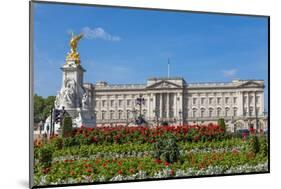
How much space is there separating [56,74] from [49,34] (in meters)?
0.52

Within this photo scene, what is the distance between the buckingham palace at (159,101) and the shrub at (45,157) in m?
0.37

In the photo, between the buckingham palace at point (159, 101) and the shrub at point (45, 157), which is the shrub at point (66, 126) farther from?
the shrub at point (45, 157)

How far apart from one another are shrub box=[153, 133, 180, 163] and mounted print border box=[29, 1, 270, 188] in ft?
0.05

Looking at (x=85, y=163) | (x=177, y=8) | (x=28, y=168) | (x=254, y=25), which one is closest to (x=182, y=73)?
(x=177, y=8)

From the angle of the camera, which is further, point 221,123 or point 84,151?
point 221,123

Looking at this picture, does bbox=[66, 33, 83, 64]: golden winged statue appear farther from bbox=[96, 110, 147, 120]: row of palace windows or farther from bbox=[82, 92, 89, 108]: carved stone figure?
bbox=[96, 110, 147, 120]: row of palace windows

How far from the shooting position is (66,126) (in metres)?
6.85

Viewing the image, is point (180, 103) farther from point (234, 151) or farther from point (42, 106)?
point (42, 106)

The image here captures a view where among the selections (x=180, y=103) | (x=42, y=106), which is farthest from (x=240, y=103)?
(x=42, y=106)

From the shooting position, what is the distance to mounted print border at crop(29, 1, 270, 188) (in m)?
6.60

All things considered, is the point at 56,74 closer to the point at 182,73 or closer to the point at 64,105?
the point at 64,105

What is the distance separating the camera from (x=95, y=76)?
688 centimetres

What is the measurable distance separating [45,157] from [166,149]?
1691 millimetres

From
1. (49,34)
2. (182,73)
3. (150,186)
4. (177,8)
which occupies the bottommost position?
(150,186)
